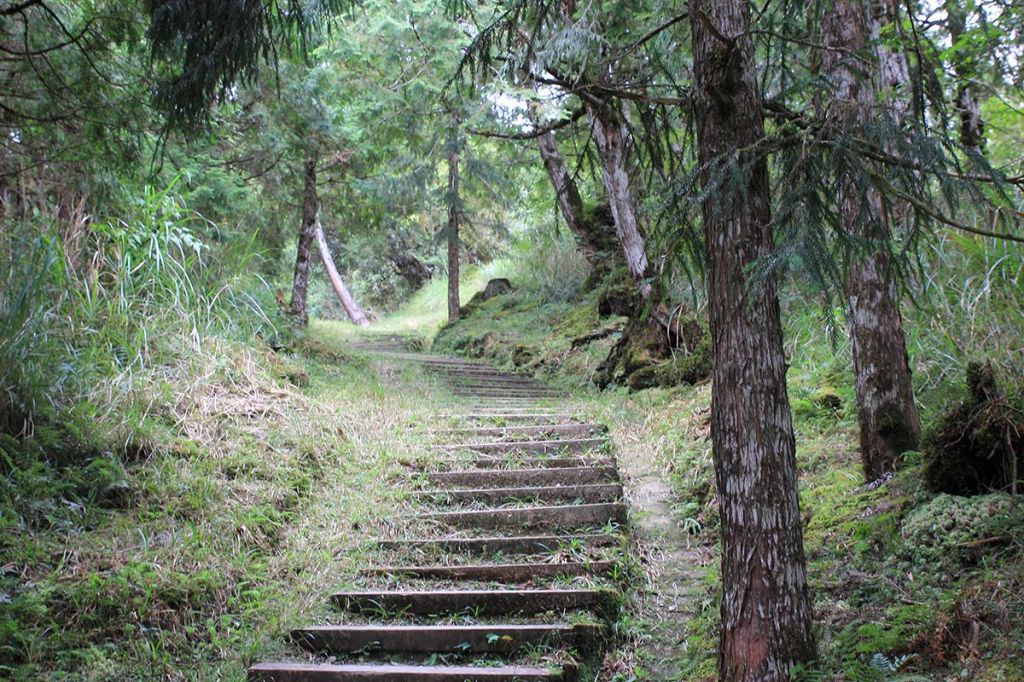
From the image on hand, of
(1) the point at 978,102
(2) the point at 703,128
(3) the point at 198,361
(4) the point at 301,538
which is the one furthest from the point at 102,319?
(1) the point at 978,102

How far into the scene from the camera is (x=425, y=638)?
425 cm

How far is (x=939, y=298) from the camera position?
16.9 feet

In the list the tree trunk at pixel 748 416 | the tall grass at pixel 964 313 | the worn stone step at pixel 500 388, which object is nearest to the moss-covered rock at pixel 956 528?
the tree trunk at pixel 748 416

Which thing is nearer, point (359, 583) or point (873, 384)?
point (873, 384)

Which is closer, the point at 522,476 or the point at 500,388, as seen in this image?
the point at 522,476

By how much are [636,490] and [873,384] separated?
2.54 m

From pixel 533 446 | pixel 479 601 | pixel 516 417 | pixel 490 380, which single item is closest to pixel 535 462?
pixel 533 446

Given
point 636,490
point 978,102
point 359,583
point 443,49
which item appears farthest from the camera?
point 443,49

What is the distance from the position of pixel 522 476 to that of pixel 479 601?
1.82 metres

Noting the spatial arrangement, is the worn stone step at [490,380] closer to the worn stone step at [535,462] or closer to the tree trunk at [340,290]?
the worn stone step at [535,462]

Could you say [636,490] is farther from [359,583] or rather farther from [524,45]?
[524,45]

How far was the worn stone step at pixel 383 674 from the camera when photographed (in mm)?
3803

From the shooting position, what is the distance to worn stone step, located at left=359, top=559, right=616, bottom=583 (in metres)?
4.82

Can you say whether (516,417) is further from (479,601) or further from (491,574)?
(479,601)
